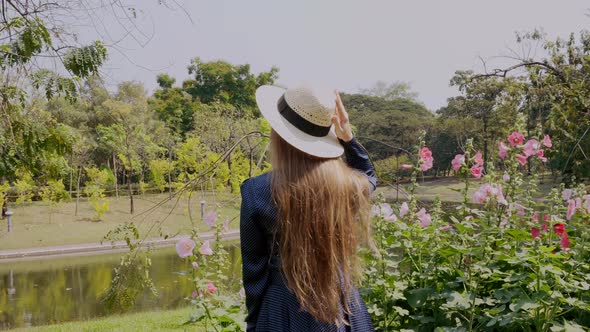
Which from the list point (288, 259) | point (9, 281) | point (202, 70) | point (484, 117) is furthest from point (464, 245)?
point (202, 70)

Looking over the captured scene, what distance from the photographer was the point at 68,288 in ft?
29.3

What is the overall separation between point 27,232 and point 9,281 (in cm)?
592

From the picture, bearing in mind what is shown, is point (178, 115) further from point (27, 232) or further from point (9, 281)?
point (9, 281)

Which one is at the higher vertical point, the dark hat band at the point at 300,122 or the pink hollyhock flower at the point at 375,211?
the dark hat band at the point at 300,122

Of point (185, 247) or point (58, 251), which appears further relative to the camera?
point (58, 251)

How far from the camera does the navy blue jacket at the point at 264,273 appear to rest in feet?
4.52

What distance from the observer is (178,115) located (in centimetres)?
2786

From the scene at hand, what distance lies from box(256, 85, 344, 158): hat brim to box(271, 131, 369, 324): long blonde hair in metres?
0.03

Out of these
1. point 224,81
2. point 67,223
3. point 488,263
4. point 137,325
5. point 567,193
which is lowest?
point 67,223

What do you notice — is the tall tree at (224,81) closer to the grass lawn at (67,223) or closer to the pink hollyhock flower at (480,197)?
the grass lawn at (67,223)

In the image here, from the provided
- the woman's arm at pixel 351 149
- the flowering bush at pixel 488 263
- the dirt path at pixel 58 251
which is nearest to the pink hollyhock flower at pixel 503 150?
the flowering bush at pixel 488 263

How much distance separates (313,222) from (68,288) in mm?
8681

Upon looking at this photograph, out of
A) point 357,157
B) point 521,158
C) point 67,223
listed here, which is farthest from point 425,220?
point 67,223

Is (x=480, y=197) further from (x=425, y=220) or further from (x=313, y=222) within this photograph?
(x=313, y=222)
